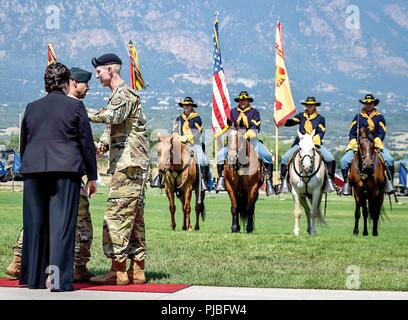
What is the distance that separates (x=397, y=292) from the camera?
12.3 meters

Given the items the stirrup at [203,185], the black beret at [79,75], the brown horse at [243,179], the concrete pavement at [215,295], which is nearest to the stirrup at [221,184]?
the stirrup at [203,185]

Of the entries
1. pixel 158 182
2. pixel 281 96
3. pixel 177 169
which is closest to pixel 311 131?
pixel 177 169

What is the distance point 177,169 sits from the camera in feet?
Answer: 83.9

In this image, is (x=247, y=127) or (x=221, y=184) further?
(x=221, y=184)

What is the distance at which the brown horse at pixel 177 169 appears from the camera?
25.4 meters

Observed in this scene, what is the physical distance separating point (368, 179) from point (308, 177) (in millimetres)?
1602

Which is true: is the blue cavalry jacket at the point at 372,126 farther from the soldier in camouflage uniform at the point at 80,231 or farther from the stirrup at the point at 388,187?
the soldier in camouflage uniform at the point at 80,231

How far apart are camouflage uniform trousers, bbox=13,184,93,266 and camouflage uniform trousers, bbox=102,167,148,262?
13.9 inches

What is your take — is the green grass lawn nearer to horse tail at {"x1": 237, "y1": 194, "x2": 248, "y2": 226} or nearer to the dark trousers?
the dark trousers

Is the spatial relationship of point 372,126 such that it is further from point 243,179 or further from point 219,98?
point 219,98

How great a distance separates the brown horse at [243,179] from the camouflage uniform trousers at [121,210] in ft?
36.5

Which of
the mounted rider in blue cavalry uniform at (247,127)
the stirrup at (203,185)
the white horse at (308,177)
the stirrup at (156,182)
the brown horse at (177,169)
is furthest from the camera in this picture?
the stirrup at (156,182)

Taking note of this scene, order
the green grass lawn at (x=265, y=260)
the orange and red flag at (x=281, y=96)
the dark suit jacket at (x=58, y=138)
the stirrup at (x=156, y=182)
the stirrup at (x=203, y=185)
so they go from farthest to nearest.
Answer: the orange and red flag at (x=281, y=96) → the stirrup at (x=156, y=182) → the stirrup at (x=203, y=185) → the green grass lawn at (x=265, y=260) → the dark suit jacket at (x=58, y=138)
